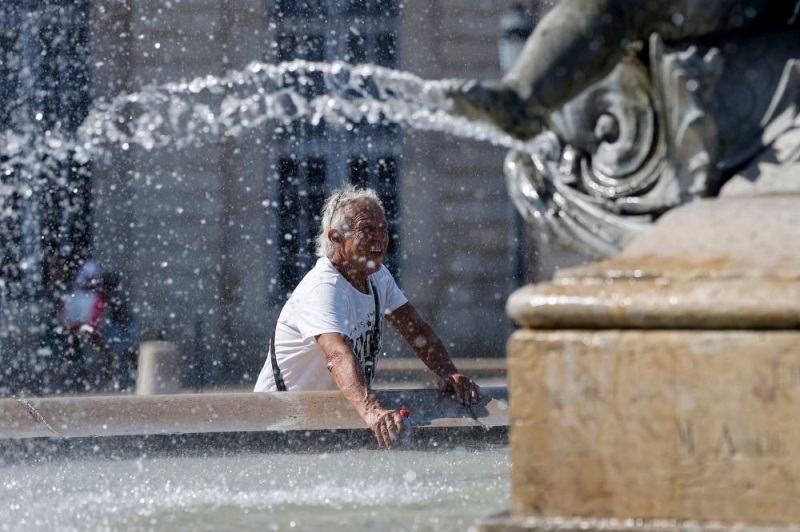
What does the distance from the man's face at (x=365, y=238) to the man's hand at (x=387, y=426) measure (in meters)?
0.85

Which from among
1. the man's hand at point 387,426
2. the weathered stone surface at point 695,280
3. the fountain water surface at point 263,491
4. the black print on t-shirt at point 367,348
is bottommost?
the fountain water surface at point 263,491

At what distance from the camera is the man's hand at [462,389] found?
168 inches

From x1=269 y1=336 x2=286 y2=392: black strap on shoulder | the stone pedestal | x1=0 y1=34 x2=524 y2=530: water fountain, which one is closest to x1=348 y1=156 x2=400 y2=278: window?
x1=269 y1=336 x2=286 y2=392: black strap on shoulder

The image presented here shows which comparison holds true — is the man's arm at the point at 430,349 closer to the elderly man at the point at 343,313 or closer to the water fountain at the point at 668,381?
the elderly man at the point at 343,313

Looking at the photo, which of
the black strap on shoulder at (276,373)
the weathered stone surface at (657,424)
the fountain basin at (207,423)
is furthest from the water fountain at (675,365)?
the black strap on shoulder at (276,373)

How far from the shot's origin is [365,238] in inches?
188

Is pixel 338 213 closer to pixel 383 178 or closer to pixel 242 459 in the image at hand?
pixel 242 459

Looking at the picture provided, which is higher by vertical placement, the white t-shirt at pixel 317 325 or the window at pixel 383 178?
the window at pixel 383 178

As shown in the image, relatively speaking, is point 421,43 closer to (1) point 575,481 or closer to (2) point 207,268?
(2) point 207,268

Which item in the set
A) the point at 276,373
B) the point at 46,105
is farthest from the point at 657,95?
the point at 46,105

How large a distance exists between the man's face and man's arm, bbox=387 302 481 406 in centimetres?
22

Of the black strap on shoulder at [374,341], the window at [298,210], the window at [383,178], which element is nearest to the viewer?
the black strap on shoulder at [374,341]

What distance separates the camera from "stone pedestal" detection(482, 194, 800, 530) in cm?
203

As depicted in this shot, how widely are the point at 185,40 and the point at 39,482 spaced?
41.7ft
